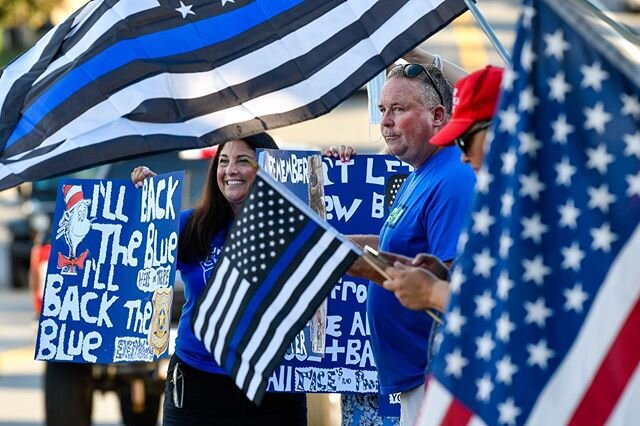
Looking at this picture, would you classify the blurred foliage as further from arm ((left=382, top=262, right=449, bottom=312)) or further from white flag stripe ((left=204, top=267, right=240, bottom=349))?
arm ((left=382, top=262, right=449, bottom=312))

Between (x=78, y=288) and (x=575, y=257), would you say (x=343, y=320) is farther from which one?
(x=575, y=257)

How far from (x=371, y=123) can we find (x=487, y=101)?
9.36 ft

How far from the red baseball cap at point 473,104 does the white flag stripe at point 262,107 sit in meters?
1.45

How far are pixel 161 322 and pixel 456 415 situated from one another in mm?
2931

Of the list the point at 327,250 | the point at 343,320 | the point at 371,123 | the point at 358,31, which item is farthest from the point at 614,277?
the point at 371,123

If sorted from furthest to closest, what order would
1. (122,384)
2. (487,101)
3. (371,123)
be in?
(122,384) → (371,123) → (487,101)

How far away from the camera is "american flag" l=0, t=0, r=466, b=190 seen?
5914 millimetres

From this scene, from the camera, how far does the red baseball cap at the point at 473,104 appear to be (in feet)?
15.0

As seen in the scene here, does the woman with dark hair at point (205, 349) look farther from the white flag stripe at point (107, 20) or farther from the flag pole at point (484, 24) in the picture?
the flag pole at point (484, 24)

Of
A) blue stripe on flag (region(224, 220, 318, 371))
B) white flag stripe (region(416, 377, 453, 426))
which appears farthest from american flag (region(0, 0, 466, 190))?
white flag stripe (region(416, 377, 453, 426))

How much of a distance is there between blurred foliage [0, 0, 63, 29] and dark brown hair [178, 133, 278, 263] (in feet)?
78.7

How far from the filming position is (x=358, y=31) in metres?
6.17

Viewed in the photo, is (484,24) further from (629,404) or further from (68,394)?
(68,394)

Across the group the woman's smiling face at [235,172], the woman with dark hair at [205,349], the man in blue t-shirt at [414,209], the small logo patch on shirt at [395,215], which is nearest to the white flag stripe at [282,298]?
the man in blue t-shirt at [414,209]
